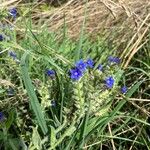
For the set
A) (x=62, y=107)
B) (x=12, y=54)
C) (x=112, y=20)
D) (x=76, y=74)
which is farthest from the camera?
(x=112, y=20)

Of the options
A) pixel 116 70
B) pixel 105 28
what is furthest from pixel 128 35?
pixel 116 70

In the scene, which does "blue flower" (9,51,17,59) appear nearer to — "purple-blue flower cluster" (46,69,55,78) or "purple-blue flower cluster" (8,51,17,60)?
"purple-blue flower cluster" (8,51,17,60)

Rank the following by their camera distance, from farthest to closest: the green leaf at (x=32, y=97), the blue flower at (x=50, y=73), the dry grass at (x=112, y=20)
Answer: the dry grass at (x=112, y=20) → the blue flower at (x=50, y=73) → the green leaf at (x=32, y=97)

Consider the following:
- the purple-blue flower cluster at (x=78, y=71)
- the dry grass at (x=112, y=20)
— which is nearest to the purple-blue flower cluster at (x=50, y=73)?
the purple-blue flower cluster at (x=78, y=71)

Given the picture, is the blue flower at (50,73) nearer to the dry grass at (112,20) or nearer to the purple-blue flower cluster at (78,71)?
the purple-blue flower cluster at (78,71)

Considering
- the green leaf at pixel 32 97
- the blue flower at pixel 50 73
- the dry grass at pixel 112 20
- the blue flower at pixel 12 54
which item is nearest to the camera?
the green leaf at pixel 32 97

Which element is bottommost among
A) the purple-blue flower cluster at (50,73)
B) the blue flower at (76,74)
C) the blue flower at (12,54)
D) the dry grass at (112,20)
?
the dry grass at (112,20)

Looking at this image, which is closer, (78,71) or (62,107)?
(78,71)

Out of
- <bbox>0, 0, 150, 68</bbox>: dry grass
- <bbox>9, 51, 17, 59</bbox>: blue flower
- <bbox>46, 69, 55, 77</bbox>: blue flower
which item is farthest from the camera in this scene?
<bbox>0, 0, 150, 68</bbox>: dry grass

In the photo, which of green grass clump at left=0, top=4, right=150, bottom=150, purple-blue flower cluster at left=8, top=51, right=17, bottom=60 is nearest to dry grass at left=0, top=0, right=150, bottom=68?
green grass clump at left=0, top=4, right=150, bottom=150

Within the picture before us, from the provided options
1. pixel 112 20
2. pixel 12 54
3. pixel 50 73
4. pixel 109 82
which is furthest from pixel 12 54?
pixel 112 20

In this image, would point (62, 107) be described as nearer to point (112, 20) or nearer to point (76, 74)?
point (76, 74)

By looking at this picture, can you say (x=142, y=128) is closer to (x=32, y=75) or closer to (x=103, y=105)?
(x=103, y=105)
